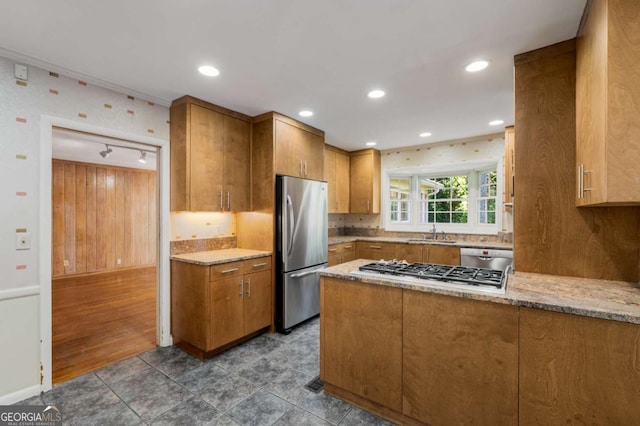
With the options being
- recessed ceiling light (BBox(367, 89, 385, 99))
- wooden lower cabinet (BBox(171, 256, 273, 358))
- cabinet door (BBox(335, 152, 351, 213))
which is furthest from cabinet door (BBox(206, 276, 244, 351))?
cabinet door (BBox(335, 152, 351, 213))

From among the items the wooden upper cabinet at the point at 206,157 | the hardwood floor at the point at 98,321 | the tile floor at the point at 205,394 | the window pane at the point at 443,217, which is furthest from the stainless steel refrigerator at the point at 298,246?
the window pane at the point at 443,217

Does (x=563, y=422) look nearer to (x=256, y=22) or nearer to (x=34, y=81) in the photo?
(x=256, y=22)

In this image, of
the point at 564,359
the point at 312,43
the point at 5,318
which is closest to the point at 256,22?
the point at 312,43

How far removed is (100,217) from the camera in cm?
624

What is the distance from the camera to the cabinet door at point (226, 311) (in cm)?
277

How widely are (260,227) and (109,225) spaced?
484 centimetres

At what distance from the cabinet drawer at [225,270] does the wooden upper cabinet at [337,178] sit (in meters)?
2.21

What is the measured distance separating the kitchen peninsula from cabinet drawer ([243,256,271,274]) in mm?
1206

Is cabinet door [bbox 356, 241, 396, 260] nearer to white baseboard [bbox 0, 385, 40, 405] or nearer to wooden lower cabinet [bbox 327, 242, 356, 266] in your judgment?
wooden lower cabinet [bbox 327, 242, 356, 266]

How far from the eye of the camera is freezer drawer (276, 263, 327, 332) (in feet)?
11.0

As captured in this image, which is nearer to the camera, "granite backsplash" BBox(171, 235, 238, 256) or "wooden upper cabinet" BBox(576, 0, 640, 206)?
"wooden upper cabinet" BBox(576, 0, 640, 206)

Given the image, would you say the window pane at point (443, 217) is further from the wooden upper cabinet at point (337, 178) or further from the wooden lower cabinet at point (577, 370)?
the wooden lower cabinet at point (577, 370)

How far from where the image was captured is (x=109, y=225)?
20.9 ft

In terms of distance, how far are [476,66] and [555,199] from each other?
1.16 meters
